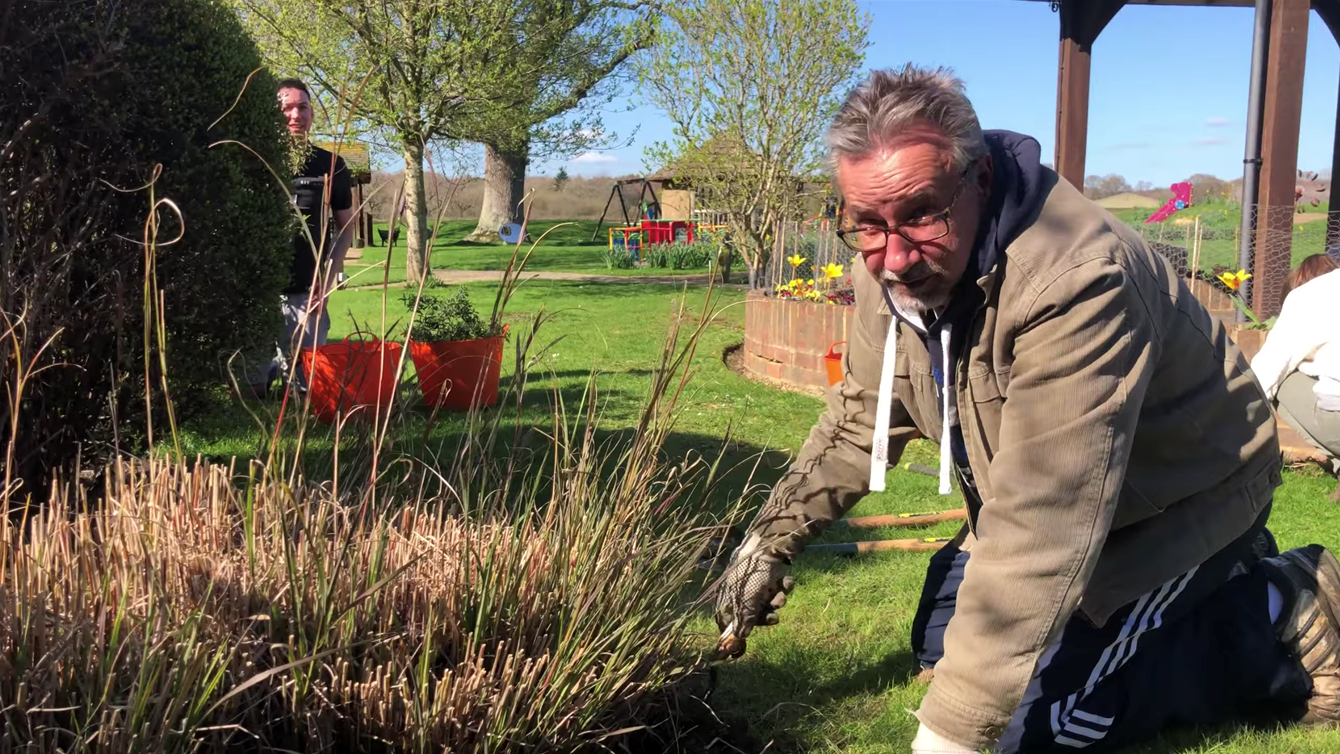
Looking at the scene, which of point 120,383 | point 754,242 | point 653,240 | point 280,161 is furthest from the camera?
point 653,240

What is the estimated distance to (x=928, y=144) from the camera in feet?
6.18

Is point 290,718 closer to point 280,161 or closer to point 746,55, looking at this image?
point 280,161

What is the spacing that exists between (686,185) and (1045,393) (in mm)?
12284

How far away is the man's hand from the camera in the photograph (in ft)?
6.17

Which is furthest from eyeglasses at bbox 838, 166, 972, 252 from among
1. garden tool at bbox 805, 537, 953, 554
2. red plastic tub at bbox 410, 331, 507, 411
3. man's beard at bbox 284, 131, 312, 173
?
red plastic tub at bbox 410, 331, 507, 411

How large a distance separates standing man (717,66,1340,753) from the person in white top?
1.81 m

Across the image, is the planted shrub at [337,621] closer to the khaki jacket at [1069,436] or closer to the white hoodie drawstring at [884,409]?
the white hoodie drawstring at [884,409]

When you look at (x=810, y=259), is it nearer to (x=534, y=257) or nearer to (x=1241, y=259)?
(x=1241, y=259)

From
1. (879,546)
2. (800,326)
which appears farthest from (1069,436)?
(800,326)

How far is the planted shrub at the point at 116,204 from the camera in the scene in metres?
2.80

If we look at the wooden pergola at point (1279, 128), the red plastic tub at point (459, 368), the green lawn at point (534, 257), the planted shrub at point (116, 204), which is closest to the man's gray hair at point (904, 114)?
the planted shrub at point (116, 204)

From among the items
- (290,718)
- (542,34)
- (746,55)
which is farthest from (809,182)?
(290,718)

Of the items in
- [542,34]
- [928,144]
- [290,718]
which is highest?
[542,34]

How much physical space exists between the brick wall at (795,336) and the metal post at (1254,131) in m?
3.20
